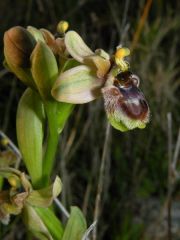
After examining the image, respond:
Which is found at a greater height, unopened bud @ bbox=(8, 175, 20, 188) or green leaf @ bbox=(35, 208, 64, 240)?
unopened bud @ bbox=(8, 175, 20, 188)

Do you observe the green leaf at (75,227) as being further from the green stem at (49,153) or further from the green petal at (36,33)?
the green petal at (36,33)

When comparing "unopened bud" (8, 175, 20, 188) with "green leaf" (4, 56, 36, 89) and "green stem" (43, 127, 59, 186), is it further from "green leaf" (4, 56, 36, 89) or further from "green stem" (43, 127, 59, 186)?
"green leaf" (4, 56, 36, 89)

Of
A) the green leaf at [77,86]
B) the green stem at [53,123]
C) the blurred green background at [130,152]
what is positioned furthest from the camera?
the blurred green background at [130,152]

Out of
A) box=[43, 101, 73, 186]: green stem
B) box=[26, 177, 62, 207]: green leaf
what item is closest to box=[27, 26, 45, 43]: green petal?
box=[43, 101, 73, 186]: green stem

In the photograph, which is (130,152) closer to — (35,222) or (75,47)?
(35,222)

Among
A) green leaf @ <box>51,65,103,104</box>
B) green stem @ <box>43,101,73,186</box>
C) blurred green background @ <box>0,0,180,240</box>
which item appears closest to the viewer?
green leaf @ <box>51,65,103,104</box>

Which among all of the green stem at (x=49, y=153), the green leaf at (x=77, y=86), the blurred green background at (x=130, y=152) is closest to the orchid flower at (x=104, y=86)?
the green leaf at (x=77, y=86)
